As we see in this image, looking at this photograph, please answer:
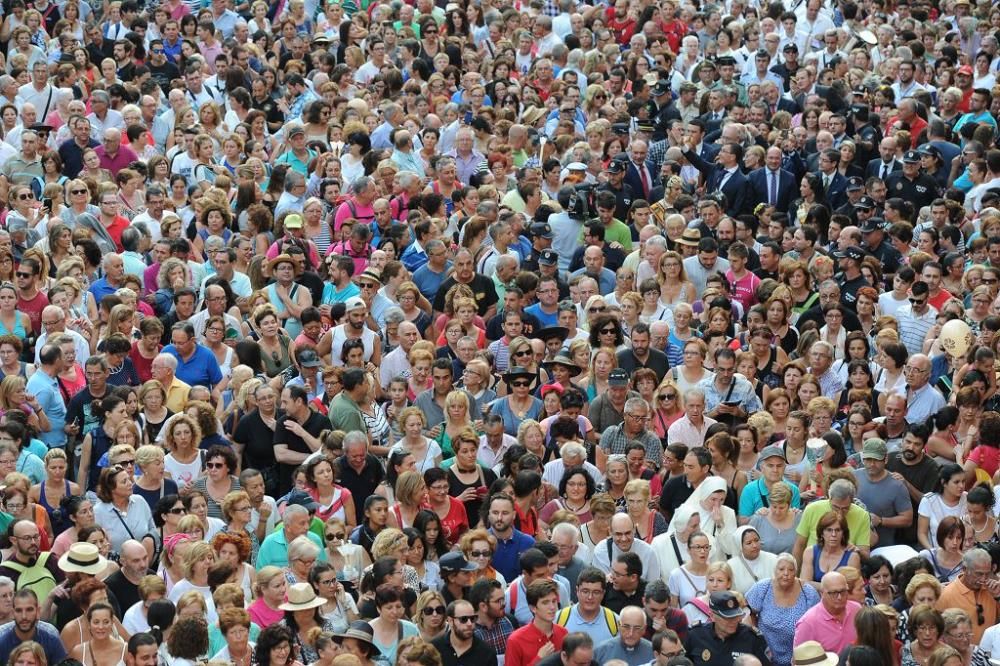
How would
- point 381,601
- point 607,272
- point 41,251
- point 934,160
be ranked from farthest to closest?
1. point 934,160
2. point 607,272
3. point 41,251
4. point 381,601

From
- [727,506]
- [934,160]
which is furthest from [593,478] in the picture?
[934,160]

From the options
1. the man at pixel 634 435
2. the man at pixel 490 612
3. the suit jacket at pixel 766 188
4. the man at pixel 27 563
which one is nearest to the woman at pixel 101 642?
the man at pixel 27 563

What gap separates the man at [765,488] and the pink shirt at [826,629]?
4.81 feet

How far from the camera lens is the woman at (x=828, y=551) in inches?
508

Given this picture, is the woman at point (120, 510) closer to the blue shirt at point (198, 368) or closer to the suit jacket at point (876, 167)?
the blue shirt at point (198, 368)

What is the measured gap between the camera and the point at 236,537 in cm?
1243

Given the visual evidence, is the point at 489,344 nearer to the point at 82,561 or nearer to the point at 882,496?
the point at 882,496

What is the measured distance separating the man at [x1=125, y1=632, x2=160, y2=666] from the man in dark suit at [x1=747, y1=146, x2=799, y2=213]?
30.7ft

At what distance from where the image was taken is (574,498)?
13406 mm

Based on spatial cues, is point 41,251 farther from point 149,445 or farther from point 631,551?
point 631,551

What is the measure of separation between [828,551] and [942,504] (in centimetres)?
115

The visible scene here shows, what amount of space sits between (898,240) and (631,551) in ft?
20.5

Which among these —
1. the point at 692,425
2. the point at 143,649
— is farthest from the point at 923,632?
the point at 143,649

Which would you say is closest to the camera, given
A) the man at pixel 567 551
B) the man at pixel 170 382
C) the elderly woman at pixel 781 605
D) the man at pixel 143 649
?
the man at pixel 143 649
